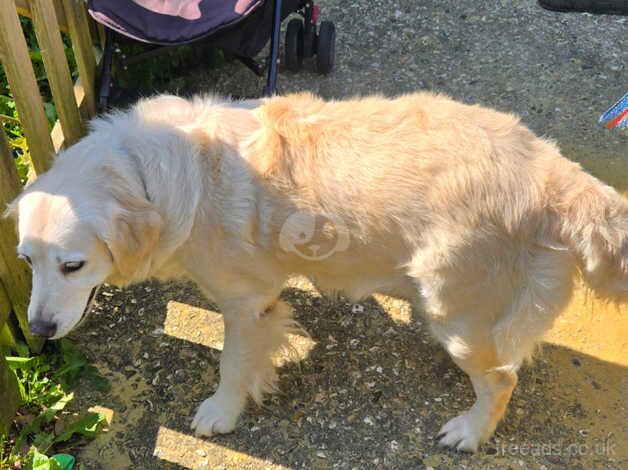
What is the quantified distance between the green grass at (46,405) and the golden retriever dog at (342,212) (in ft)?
2.37

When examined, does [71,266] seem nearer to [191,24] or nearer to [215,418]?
[215,418]

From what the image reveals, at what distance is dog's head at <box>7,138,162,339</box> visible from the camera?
2.23 meters

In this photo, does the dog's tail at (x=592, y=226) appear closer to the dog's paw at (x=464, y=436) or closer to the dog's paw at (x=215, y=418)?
the dog's paw at (x=464, y=436)

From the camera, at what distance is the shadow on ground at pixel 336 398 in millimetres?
2840

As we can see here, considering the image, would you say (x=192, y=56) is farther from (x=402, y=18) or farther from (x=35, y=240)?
(x=35, y=240)

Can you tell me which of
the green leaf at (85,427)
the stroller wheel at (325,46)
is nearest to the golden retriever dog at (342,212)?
the green leaf at (85,427)

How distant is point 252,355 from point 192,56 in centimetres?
298

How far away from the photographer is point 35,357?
10.2ft

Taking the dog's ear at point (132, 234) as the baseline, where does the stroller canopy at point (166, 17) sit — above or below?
above

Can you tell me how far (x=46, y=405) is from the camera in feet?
9.71

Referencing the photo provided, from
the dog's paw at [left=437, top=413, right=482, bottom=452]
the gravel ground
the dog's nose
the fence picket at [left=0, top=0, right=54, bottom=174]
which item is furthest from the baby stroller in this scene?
the dog's paw at [left=437, top=413, right=482, bottom=452]

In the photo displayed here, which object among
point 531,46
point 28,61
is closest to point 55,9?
point 28,61

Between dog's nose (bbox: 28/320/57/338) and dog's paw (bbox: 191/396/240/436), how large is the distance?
89cm

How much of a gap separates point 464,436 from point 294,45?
3.29m
